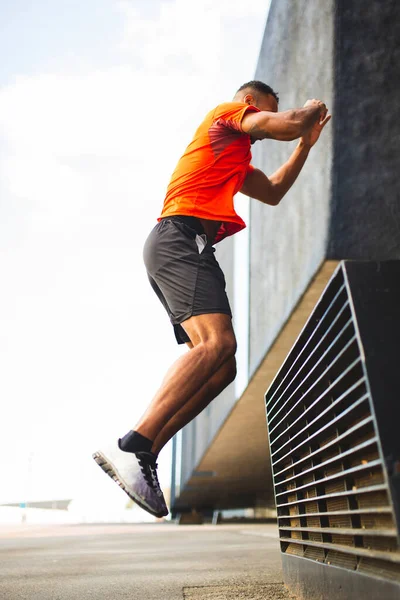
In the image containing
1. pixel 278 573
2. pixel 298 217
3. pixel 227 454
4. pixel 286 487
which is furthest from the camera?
pixel 227 454

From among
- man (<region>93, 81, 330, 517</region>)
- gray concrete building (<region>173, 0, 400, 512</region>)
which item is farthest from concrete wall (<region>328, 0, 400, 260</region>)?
man (<region>93, 81, 330, 517</region>)

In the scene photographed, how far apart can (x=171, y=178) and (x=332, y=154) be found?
466 centimetres

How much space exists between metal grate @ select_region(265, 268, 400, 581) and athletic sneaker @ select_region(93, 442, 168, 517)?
457mm

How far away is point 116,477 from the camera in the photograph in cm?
205

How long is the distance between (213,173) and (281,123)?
36 cm

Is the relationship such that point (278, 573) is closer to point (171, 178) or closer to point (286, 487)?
point (286, 487)

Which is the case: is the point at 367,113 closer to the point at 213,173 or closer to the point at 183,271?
the point at 213,173

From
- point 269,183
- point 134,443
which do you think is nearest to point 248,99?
point 269,183

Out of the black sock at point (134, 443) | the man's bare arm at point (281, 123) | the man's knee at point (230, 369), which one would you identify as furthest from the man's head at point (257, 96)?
the black sock at point (134, 443)

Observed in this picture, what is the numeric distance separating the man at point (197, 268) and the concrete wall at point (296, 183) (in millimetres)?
4416

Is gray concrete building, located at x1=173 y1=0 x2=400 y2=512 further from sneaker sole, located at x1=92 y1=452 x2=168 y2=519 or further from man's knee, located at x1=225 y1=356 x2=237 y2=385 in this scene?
sneaker sole, located at x1=92 y1=452 x2=168 y2=519

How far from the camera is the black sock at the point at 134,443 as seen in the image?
82.6 inches

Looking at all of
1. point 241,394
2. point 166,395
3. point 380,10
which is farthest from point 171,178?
point 241,394

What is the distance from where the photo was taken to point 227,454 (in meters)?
22.3
